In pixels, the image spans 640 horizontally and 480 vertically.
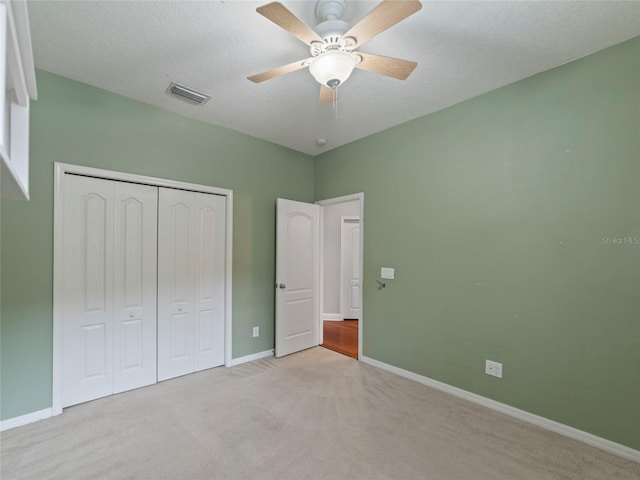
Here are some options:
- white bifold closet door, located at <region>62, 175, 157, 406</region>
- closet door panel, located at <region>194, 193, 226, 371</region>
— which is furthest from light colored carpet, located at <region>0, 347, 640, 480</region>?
closet door panel, located at <region>194, 193, 226, 371</region>

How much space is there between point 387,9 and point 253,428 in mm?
2700

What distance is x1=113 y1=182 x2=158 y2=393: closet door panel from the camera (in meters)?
2.66

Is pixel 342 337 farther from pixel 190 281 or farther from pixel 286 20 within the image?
pixel 286 20

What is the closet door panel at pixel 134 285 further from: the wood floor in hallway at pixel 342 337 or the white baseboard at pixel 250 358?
the wood floor in hallway at pixel 342 337

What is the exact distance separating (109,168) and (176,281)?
120cm

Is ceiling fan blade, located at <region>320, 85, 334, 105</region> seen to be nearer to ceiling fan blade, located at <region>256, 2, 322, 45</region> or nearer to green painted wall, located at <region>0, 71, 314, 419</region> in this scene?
ceiling fan blade, located at <region>256, 2, 322, 45</region>

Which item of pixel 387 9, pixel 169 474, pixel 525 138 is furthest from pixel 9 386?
pixel 525 138

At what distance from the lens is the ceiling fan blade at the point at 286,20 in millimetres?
1295

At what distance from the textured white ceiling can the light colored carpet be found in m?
2.70

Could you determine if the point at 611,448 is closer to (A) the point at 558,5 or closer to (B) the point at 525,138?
(B) the point at 525,138

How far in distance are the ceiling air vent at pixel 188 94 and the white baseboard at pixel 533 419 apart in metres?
3.31

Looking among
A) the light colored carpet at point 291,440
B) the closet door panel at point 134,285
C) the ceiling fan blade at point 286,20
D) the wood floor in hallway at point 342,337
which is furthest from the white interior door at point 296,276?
the ceiling fan blade at point 286,20

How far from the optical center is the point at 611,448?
6.44 ft

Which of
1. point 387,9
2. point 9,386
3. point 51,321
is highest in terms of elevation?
point 387,9
